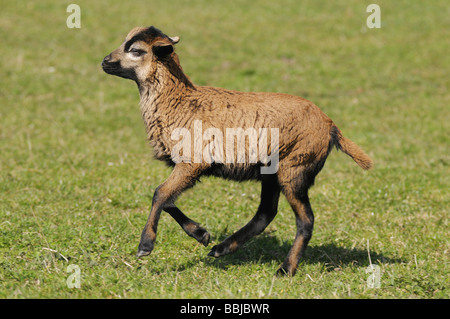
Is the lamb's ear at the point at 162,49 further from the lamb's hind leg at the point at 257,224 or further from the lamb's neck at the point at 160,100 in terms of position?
the lamb's hind leg at the point at 257,224

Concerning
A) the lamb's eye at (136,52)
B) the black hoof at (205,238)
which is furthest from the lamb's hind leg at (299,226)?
the lamb's eye at (136,52)

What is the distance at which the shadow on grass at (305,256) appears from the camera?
6.32m

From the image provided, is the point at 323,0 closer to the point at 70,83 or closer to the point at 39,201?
the point at 70,83

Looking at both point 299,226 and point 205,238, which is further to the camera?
point 205,238

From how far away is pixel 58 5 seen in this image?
17.8 m

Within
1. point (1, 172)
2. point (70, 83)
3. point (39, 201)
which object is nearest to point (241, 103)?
point (39, 201)

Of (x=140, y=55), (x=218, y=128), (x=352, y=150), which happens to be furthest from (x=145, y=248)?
(x=352, y=150)

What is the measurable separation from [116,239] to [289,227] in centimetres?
211

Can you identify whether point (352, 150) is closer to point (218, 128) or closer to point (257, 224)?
point (257, 224)

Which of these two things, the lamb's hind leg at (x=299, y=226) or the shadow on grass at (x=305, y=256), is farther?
the shadow on grass at (x=305, y=256)

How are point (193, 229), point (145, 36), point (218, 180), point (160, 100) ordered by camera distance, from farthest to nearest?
point (218, 180) → point (193, 229) → point (160, 100) → point (145, 36)

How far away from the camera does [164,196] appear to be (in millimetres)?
5656

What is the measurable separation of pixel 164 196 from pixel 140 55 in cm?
142

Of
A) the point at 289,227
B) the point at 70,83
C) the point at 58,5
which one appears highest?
the point at 58,5
